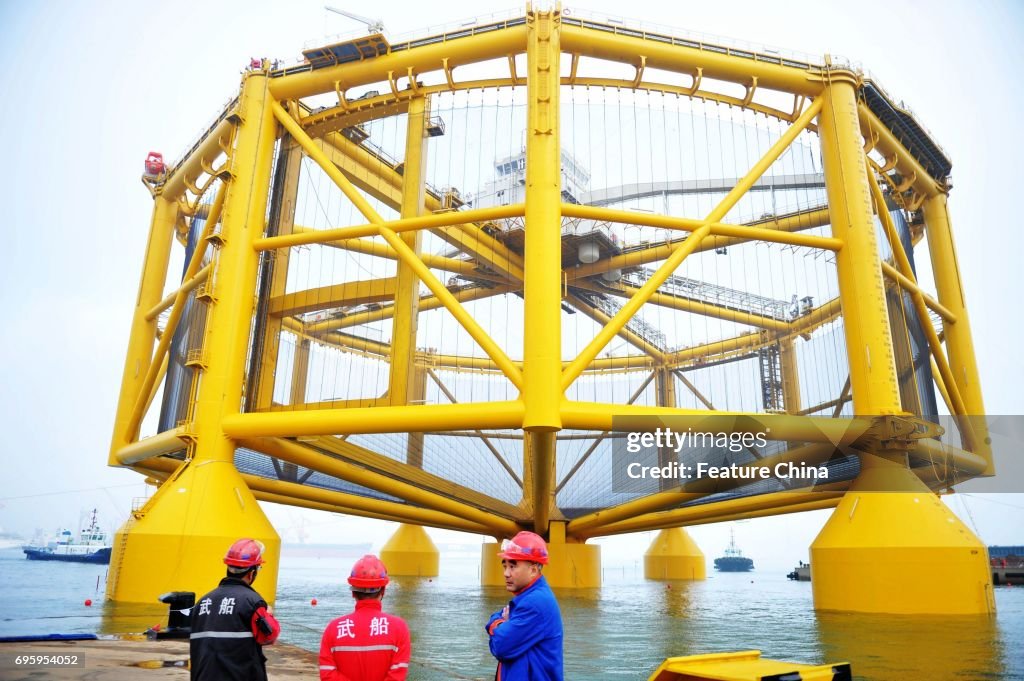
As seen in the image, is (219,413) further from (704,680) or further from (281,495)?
(704,680)

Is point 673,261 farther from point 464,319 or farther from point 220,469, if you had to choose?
point 220,469

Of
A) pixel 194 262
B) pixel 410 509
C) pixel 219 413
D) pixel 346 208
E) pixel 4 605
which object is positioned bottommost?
pixel 4 605

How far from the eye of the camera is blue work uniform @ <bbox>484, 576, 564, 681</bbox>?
4.25 meters

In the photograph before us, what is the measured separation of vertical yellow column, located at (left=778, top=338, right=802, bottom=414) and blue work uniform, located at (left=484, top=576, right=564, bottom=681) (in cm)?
2691

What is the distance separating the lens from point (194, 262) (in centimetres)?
2566

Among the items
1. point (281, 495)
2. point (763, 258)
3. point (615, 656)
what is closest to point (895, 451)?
point (763, 258)

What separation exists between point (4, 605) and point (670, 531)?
37234 millimetres

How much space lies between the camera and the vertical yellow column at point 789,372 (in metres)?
29.4

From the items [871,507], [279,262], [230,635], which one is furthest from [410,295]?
[230,635]

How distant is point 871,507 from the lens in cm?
1986

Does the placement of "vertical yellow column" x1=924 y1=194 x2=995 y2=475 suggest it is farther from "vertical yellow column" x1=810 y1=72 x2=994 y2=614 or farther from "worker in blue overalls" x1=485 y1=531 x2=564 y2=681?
"worker in blue overalls" x1=485 y1=531 x2=564 y2=681

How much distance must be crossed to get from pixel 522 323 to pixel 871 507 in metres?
11.1

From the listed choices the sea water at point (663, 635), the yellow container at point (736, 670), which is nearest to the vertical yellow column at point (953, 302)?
the sea water at point (663, 635)

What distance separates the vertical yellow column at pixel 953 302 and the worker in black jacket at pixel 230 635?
101 feet
